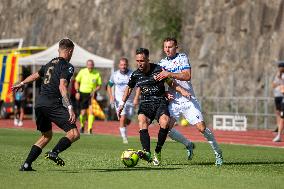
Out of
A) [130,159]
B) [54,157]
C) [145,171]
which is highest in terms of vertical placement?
[54,157]

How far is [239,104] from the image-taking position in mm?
34188

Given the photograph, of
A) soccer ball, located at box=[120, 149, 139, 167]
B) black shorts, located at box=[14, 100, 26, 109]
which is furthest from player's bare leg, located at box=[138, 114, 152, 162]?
black shorts, located at box=[14, 100, 26, 109]

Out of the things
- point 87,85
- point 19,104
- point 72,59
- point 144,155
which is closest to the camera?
point 144,155

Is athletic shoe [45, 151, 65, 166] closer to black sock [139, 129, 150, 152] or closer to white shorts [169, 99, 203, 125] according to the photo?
black sock [139, 129, 150, 152]

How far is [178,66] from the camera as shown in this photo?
15266 mm

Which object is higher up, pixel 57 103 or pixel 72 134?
pixel 57 103

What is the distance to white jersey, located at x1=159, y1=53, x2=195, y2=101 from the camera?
50.0ft

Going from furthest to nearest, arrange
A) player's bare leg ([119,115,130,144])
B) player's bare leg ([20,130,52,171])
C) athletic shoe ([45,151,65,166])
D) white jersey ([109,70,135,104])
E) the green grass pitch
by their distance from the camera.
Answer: white jersey ([109,70,135,104])
player's bare leg ([119,115,130,144])
player's bare leg ([20,130,52,171])
athletic shoe ([45,151,65,166])
the green grass pitch

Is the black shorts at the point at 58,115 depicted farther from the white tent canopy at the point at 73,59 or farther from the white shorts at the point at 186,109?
the white tent canopy at the point at 73,59

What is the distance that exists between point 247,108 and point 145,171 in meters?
20.6

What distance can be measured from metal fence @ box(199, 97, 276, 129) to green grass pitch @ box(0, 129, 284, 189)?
1309cm

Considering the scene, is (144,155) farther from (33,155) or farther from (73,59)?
(73,59)

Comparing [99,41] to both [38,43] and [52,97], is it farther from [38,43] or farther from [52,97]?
[52,97]

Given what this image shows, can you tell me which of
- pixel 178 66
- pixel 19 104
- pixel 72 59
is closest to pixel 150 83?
pixel 178 66
